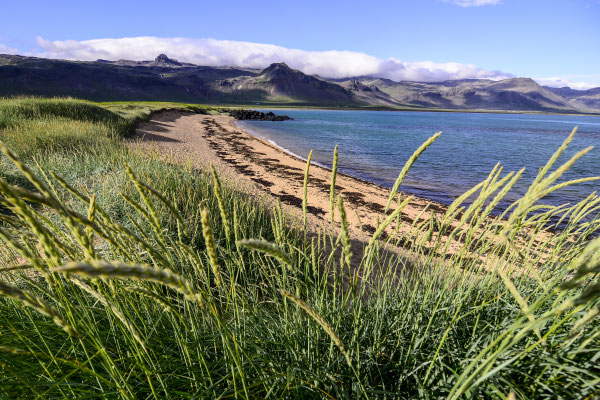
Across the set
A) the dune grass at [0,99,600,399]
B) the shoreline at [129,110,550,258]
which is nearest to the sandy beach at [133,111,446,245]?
the shoreline at [129,110,550,258]

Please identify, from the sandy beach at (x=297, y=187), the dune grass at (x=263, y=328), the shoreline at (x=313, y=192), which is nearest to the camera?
the dune grass at (x=263, y=328)

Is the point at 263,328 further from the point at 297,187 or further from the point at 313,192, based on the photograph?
the point at 297,187

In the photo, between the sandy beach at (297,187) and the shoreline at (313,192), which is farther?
the sandy beach at (297,187)

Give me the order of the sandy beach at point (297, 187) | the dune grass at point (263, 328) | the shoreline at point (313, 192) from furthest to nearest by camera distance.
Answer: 1. the sandy beach at point (297, 187)
2. the shoreline at point (313, 192)
3. the dune grass at point (263, 328)

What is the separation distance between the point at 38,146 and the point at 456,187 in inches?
827

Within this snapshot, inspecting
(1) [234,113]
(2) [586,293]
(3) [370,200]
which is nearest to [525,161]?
(3) [370,200]

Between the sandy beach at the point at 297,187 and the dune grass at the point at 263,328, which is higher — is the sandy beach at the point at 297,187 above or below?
below

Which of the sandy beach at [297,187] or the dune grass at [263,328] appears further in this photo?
the sandy beach at [297,187]

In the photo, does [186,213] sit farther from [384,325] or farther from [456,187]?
[456,187]

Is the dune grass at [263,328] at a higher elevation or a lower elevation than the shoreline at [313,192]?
higher

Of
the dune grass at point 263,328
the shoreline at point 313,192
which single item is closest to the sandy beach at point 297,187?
the shoreline at point 313,192

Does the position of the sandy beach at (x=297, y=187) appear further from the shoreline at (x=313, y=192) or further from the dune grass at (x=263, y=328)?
the dune grass at (x=263, y=328)

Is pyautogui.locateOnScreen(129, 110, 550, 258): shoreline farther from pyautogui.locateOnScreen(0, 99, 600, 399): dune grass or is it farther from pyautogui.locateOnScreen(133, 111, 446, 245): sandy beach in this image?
pyautogui.locateOnScreen(0, 99, 600, 399): dune grass

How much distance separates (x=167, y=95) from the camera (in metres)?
184
